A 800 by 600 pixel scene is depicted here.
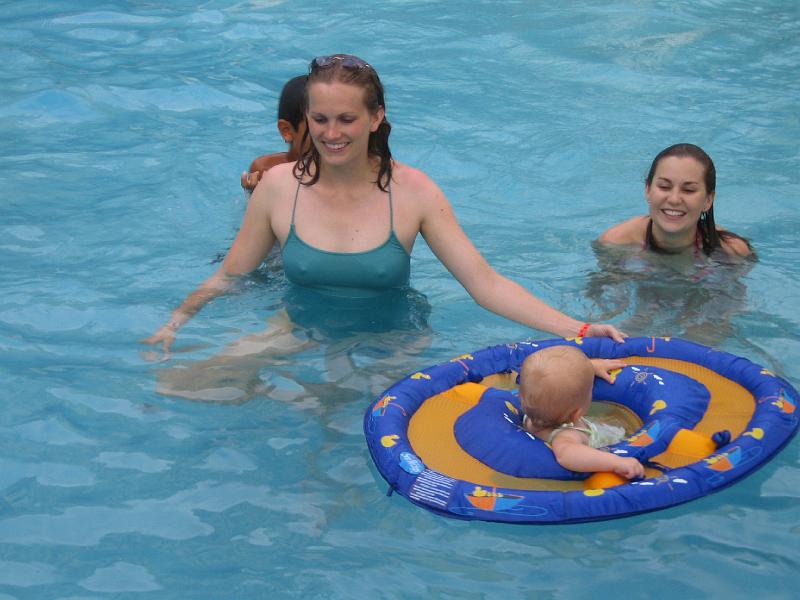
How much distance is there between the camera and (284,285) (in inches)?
225

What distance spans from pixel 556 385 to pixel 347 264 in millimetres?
1334

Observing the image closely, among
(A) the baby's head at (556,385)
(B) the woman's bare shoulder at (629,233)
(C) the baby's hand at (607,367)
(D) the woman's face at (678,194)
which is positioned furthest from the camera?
(B) the woman's bare shoulder at (629,233)

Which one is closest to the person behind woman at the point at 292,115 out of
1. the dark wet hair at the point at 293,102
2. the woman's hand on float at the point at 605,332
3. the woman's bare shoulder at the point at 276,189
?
the dark wet hair at the point at 293,102

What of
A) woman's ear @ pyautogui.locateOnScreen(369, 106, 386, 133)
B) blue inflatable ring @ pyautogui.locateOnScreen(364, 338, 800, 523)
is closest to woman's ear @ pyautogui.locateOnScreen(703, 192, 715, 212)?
blue inflatable ring @ pyautogui.locateOnScreen(364, 338, 800, 523)

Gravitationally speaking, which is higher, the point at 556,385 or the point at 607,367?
the point at 556,385

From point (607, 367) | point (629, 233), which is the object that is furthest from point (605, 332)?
point (629, 233)

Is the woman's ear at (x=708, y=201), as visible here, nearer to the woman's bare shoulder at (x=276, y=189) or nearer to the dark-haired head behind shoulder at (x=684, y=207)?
the dark-haired head behind shoulder at (x=684, y=207)

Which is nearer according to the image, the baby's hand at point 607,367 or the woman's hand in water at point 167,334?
the baby's hand at point 607,367

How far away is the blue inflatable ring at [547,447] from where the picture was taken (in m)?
3.88

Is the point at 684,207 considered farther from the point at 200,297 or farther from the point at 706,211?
the point at 200,297

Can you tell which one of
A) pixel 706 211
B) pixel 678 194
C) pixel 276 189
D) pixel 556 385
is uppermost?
pixel 276 189

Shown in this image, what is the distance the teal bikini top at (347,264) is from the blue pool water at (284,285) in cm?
30

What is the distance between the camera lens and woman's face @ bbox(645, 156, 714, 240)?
5.79 meters

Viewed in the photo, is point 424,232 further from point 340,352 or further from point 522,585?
point 522,585
